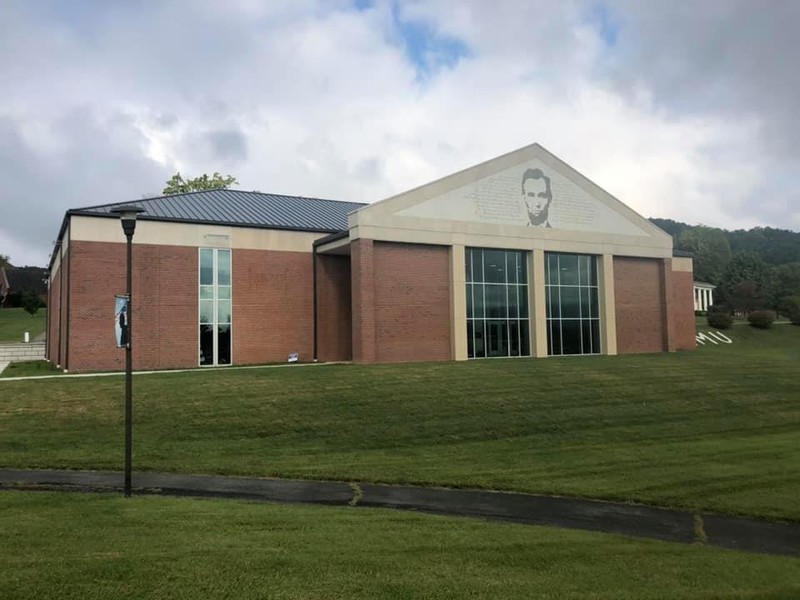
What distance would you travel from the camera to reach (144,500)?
884 cm

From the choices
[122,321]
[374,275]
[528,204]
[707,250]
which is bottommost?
[122,321]

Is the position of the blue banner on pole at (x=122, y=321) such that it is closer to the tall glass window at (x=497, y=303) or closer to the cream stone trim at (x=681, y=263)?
the tall glass window at (x=497, y=303)

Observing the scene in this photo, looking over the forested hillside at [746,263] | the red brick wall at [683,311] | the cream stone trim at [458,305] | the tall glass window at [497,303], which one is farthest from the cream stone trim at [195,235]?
the forested hillside at [746,263]

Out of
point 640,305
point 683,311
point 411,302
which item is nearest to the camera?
point 411,302

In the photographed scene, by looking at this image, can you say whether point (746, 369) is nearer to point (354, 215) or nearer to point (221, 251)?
point (354, 215)

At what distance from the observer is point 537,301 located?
3139cm

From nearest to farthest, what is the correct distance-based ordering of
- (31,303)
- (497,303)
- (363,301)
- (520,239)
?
1. (363,301)
2. (497,303)
3. (520,239)
4. (31,303)

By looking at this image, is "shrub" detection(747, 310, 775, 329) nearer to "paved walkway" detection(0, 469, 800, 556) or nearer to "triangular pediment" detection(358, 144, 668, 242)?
"triangular pediment" detection(358, 144, 668, 242)

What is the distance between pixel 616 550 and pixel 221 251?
2287cm

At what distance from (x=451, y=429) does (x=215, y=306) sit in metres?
14.7

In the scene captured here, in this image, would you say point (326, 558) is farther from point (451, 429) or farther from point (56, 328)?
point (56, 328)

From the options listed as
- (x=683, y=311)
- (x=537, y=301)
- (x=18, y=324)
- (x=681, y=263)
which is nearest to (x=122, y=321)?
(x=537, y=301)

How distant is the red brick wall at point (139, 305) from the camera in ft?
79.9

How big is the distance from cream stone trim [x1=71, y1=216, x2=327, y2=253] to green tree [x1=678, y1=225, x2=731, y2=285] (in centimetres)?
9816
